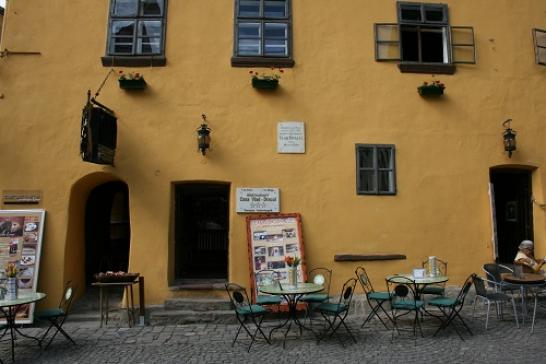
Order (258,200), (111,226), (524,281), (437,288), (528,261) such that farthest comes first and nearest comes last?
(111,226) < (258,200) < (437,288) < (528,261) < (524,281)

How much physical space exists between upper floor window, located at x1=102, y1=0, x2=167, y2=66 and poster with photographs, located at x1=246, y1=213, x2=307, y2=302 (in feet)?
11.2

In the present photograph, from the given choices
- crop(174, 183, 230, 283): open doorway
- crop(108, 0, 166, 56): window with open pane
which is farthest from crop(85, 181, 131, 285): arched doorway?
Result: crop(108, 0, 166, 56): window with open pane

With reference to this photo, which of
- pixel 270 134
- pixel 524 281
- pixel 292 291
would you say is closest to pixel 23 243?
pixel 270 134

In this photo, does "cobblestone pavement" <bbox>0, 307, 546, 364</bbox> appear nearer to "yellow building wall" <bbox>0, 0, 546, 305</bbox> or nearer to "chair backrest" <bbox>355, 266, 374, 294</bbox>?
"chair backrest" <bbox>355, 266, 374, 294</bbox>

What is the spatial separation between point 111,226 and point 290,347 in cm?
509

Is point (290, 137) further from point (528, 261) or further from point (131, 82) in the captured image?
point (528, 261)

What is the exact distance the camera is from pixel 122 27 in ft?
27.9

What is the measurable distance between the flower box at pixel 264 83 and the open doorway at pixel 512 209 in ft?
14.5

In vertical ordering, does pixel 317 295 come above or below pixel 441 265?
below

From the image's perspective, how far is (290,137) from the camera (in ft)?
27.2

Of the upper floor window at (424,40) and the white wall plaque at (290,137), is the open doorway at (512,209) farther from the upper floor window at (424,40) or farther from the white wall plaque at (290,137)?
the white wall plaque at (290,137)

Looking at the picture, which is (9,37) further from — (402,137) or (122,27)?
→ (402,137)

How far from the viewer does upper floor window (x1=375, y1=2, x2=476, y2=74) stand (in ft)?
28.5

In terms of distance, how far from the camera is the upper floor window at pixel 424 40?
8.68 metres
